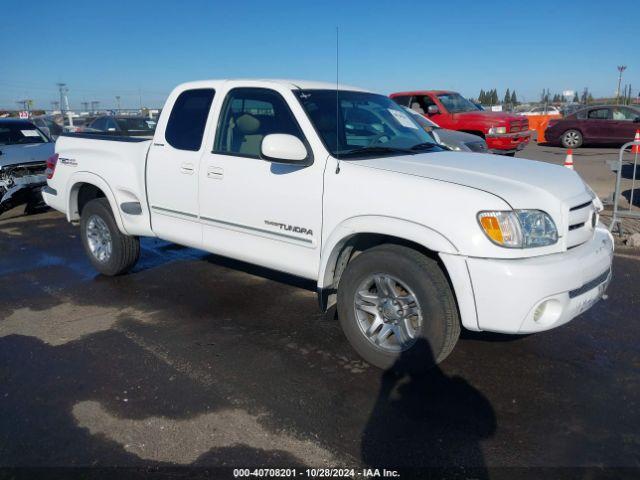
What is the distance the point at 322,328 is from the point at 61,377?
77.3 inches

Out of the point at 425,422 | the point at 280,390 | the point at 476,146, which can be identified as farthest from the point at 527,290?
the point at 476,146

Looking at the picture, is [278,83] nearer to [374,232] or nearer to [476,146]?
[374,232]

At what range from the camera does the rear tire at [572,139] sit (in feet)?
63.6

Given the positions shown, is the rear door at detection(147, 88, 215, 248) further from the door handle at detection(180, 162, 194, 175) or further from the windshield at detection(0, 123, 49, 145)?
the windshield at detection(0, 123, 49, 145)

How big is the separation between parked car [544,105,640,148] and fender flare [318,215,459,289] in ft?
57.1

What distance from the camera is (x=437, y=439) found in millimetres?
3039

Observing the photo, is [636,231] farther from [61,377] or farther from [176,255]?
[61,377]

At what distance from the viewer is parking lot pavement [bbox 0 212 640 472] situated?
2.97 meters

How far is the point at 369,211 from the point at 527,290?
1076 mm

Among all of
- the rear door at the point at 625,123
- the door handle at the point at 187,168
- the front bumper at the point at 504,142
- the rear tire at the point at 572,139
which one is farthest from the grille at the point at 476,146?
the rear tire at the point at 572,139

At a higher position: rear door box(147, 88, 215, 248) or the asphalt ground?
rear door box(147, 88, 215, 248)

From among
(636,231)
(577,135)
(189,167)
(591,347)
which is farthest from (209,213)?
(577,135)

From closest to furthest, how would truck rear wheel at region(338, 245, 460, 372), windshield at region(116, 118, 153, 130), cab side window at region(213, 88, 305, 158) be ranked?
truck rear wheel at region(338, 245, 460, 372) → cab side window at region(213, 88, 305, 158) → windshield at region(116, 118, 153, 130)

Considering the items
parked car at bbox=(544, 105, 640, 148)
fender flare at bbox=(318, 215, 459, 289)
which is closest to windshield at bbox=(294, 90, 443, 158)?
fender flare at bbox=(318, 215, 459, 289)
